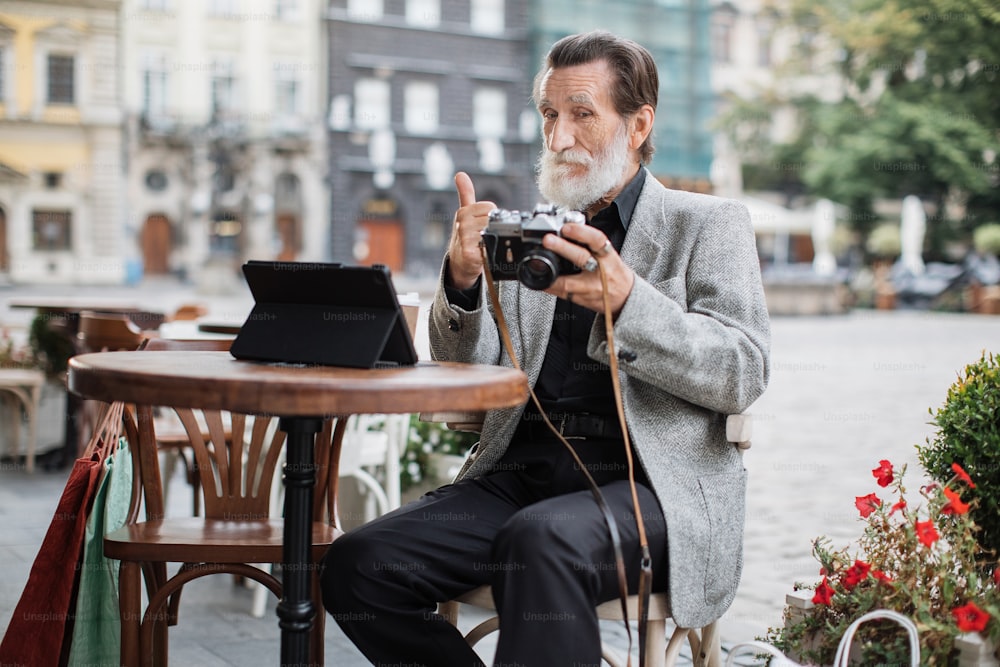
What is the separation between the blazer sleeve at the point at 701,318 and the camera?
75.6 inches

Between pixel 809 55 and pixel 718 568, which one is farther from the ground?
pixel 809 55

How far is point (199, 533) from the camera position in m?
2.34

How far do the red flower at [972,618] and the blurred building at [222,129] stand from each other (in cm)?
2905

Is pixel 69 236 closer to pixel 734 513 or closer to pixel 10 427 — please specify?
pixel 10 427

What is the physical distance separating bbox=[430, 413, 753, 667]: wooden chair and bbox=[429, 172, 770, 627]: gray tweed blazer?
34 mm

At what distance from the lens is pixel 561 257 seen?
1.84 meters

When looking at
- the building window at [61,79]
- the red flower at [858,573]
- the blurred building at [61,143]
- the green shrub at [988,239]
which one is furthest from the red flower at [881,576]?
the building window at [61,79]

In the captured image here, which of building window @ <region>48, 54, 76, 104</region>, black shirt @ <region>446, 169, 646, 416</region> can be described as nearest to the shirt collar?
black shirt @ <region>446, 169, 646, 416</region>

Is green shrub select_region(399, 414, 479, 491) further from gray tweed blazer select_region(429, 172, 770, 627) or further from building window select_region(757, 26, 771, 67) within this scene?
building window select_region(757, 26, 771, 67)

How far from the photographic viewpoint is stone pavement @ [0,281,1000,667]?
3.35m

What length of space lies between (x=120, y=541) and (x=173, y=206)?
30.3 meters

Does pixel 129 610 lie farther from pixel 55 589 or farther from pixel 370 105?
pixel 370 105

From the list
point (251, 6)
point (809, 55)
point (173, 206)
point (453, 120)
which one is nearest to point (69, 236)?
point (173, 206)

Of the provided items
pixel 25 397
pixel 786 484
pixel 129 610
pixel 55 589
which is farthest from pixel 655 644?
pixel 25 397
